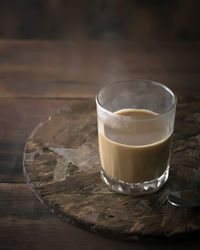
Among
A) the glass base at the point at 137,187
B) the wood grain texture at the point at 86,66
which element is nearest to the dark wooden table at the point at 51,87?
the wood grain texture at the point at 86,66

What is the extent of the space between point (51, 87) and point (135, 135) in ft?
1.93

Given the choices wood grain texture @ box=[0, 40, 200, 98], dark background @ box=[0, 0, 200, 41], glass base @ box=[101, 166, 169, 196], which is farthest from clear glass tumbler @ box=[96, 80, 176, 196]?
dark background @ box=[0, 0, 200, 41]

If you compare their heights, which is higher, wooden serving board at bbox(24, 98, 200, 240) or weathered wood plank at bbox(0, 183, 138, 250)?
wooden serving board at bbox(24, 98, 200, 240)

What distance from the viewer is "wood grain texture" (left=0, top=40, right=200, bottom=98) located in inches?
55.4

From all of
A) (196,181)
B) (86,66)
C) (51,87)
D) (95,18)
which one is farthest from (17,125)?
(95,18)

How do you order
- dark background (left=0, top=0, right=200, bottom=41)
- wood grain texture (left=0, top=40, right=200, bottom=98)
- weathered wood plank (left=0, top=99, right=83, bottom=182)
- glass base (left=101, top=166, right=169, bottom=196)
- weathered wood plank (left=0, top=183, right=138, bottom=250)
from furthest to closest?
dark background (left=0, top=0, right=200, bottom=41), wood grain texture (left=0, top=40, right=200, bottom=98), weathered wood plank (left=0, top=99, right=83, bottom=182), glass base (left=101, top=166, right=169, bottom=196), weathered wood plank (left=0, top=183, right=138, bottom=250)

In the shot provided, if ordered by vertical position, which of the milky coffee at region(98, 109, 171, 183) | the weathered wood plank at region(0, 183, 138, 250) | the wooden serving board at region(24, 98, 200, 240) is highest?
the milky coffee at region(98, 109, 171, 183)

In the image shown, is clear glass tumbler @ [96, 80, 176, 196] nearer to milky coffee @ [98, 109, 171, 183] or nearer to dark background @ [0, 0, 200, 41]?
milky coffee @ [98, 109, 171, 183]

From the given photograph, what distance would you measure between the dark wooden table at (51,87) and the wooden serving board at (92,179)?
0.03 meters

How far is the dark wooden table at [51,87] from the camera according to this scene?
2.84 feet

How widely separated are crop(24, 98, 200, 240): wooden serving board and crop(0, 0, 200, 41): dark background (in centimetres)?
85

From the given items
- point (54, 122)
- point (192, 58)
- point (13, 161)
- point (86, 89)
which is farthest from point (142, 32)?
point (13, 161)

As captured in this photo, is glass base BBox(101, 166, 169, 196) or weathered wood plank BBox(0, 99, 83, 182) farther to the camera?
weathered wood plank BBox(0, 99, 83, 182)

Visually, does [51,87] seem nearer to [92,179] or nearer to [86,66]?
[86,66]
